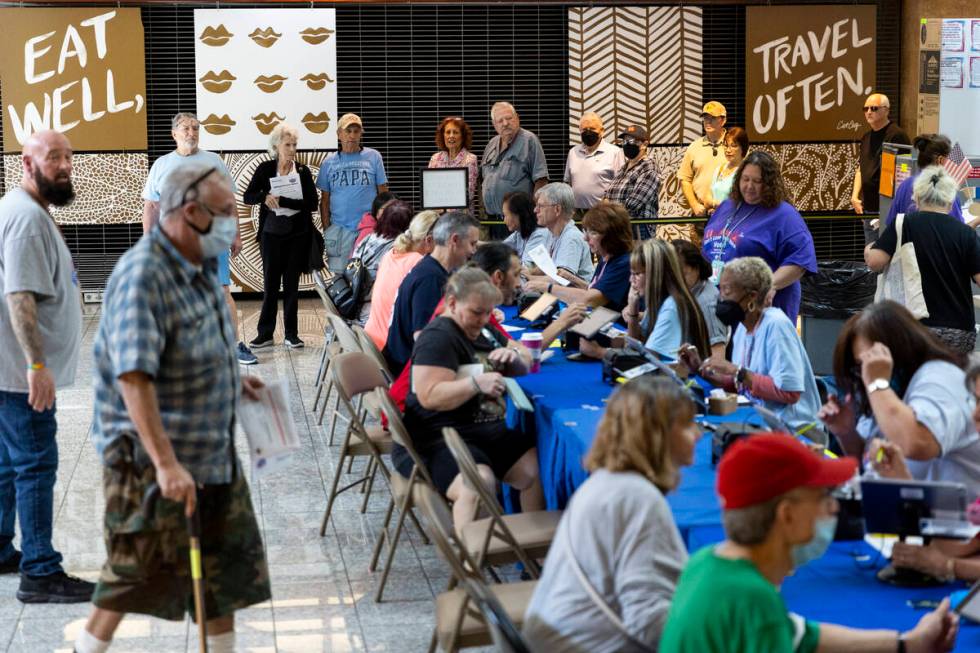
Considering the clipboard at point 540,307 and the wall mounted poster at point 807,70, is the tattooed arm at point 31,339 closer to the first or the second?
the clipboard at point 540,307

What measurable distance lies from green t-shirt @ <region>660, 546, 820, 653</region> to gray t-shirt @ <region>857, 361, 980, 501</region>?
128 centimetres

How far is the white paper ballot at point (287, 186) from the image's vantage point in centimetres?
931

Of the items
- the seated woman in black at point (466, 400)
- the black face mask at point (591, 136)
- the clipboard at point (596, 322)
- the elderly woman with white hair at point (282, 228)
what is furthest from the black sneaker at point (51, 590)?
the black face mask at point (591, 136)

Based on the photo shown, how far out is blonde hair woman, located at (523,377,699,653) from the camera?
269cm

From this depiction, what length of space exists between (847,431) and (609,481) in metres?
1.47

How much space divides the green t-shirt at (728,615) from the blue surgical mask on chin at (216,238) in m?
1.62

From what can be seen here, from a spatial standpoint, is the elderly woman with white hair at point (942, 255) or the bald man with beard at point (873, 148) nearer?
the elderly woman with white hair at point (942, 255)

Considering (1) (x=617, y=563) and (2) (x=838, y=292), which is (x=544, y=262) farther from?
(1) (x=617, y=563)

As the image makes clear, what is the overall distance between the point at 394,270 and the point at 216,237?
3.20 meters

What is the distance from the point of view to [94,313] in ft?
36.2

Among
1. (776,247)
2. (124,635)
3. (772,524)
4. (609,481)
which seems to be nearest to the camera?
(772,524)

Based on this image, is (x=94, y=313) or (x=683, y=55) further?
(x=683, y=55)

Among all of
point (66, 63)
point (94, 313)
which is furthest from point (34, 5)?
point (94, 313)

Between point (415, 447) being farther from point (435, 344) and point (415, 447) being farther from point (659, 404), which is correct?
point (659, 404)
